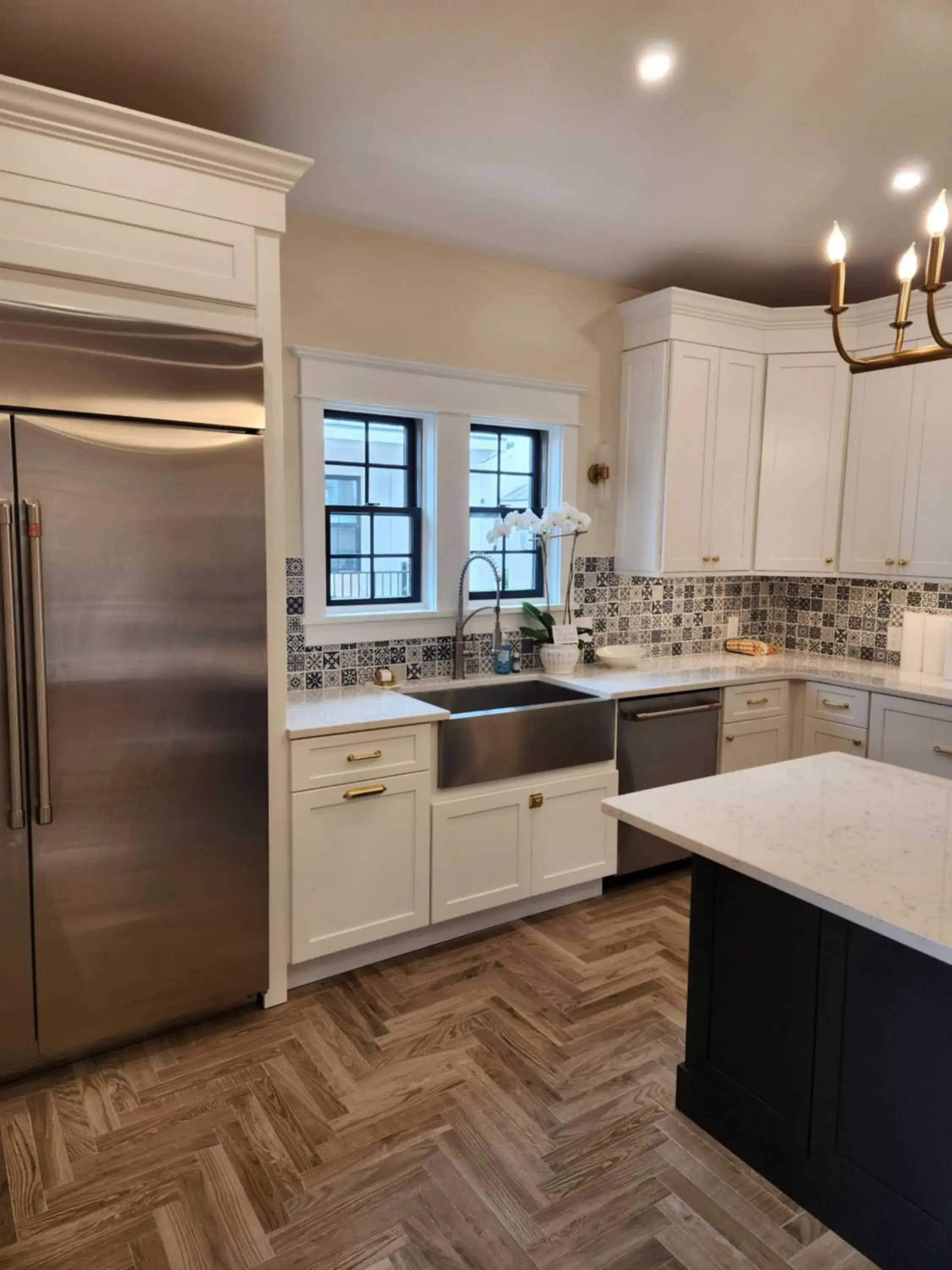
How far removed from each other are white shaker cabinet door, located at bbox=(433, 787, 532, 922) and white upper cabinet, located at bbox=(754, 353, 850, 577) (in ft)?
6.37

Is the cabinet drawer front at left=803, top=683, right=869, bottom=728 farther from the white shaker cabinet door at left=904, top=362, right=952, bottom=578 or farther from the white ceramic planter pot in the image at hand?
the white ceramic planter pot

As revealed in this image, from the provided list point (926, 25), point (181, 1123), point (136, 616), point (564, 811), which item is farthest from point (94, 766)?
point (926, 25)

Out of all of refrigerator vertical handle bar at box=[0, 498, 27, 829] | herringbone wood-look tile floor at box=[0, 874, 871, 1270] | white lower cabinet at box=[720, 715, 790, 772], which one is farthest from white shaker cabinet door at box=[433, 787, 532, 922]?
refrigerator vertical handle bar at box=[0, 498, 27, 829]

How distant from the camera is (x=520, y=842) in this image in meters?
3.17

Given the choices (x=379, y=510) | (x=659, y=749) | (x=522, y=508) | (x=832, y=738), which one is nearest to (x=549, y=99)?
(x=379, y=510)

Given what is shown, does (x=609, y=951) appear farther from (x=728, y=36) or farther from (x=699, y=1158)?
(x=728, y=36)

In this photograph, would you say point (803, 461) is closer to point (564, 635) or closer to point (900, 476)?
point (900, 476)

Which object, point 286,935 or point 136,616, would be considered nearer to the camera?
point 136,616

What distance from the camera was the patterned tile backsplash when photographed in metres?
3.42

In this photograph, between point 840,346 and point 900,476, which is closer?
point 840,346

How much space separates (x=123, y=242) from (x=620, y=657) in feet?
8.69

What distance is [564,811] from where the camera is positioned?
3.29m

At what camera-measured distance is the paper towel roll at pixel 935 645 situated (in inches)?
149

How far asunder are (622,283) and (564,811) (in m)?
2.54
